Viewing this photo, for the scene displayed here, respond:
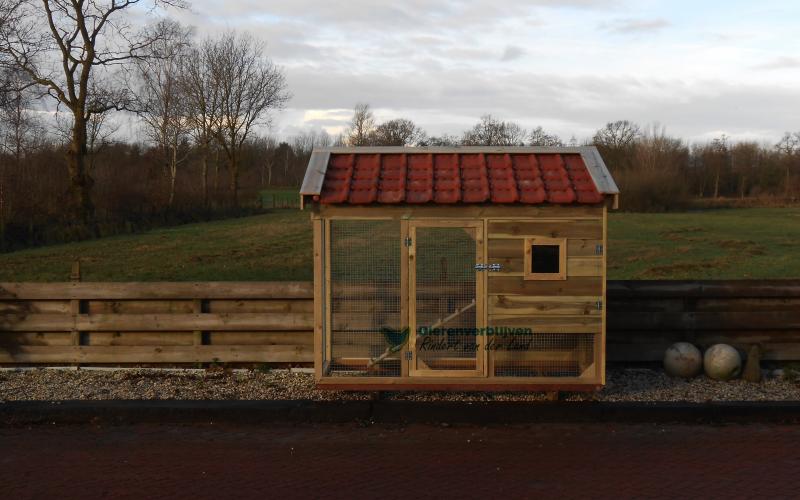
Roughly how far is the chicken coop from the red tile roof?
0.02 meters

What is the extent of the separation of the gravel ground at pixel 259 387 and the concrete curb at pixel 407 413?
0.50 metres

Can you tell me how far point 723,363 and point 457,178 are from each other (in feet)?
12.9

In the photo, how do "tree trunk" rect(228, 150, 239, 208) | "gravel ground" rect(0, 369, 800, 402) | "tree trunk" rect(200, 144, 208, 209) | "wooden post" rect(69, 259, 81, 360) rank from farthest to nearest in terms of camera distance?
"tree trunk" rect(200, 144, 208, 209), "tree trunk" rect(228, 150, 239, 208), "wooden post" rect(69, 259, 81, 360), "gravel ground" rect(0, 369, 800, 402)

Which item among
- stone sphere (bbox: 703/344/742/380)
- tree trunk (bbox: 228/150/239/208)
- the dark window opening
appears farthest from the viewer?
tree trunk (bbox: 228/150/239/208)

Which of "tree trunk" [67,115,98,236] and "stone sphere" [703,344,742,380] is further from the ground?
"tree trunk" [67,115,98,236]

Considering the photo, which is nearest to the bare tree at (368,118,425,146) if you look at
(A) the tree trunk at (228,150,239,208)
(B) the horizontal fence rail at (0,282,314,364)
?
(A) the tree trunk at (228,150,239,208)

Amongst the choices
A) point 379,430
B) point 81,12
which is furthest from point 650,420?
point 81,12

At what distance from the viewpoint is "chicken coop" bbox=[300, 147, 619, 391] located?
8.40m

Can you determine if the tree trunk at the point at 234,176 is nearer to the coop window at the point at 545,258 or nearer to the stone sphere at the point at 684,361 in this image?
the stone sphere at the point at 684,361

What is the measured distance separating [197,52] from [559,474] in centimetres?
6228

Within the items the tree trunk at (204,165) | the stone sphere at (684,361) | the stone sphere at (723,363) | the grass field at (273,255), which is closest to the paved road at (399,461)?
the stone sphere at (723,363)

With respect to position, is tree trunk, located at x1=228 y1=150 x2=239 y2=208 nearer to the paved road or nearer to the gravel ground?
the gravel ground

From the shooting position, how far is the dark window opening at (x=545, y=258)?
8453 mm

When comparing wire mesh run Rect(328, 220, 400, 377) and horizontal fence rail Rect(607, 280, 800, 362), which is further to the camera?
horizontal fence rail Rect(607, 280, 800, 362)
